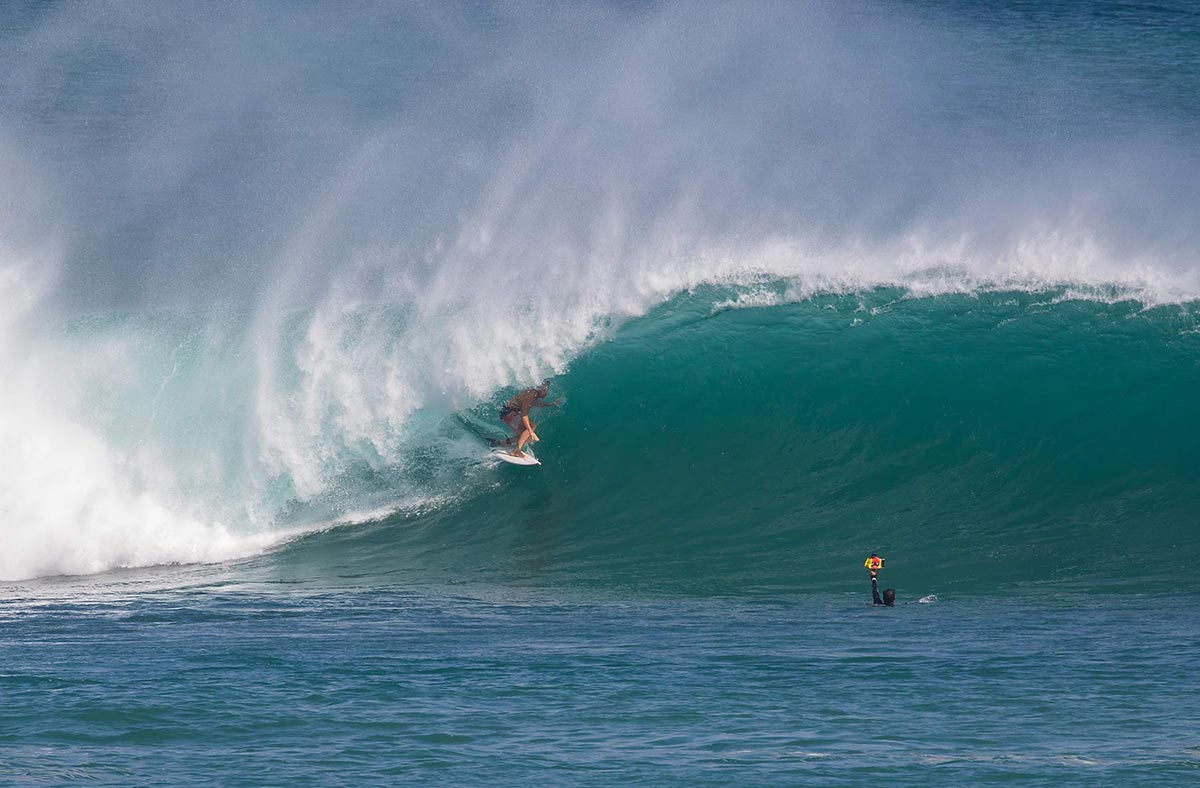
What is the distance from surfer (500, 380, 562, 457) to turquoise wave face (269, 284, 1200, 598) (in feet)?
0.93

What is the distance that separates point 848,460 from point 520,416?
3.46 m

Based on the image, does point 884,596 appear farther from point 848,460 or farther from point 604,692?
point 848,460

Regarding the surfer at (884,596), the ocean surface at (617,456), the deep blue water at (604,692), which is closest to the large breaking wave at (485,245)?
the ocean surface at (617,456)

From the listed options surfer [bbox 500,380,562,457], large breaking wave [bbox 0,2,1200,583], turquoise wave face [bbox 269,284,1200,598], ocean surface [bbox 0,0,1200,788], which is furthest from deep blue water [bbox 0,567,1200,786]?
surfer [bbox 500,380,562,457]

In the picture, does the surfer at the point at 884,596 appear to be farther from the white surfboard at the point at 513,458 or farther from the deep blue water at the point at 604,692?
the white surfboard at the point at 513,458

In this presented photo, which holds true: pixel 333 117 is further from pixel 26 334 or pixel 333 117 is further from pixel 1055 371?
pixel 1055 371

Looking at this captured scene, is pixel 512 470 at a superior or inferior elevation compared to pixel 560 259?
inferior

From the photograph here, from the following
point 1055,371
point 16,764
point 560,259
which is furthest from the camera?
point 560,259

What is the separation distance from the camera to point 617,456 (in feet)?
48.5

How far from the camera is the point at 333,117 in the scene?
34.0 meters

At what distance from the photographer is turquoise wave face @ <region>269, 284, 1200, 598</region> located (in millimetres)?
12203

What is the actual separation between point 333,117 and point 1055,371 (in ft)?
74.5

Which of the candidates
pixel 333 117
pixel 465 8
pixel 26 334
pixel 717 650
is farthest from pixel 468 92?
pixel 717 650

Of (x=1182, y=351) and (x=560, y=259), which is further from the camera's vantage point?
(x=560, y=259)
